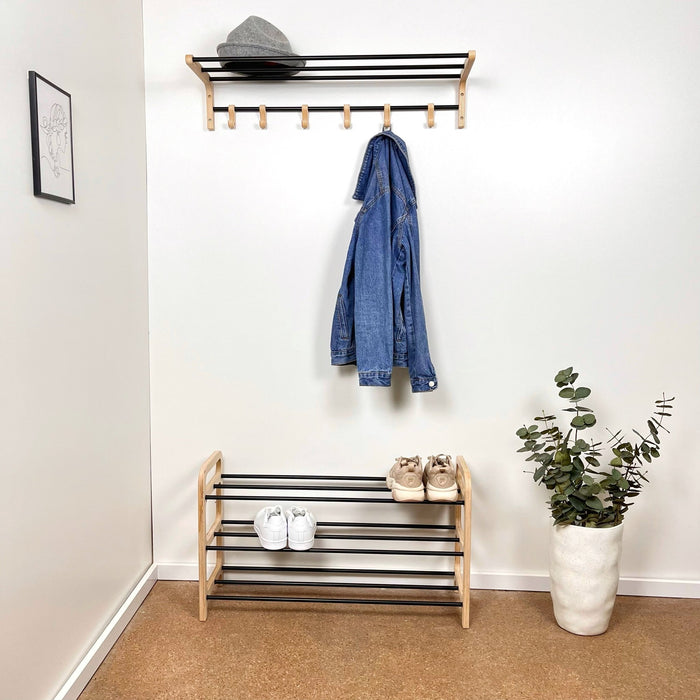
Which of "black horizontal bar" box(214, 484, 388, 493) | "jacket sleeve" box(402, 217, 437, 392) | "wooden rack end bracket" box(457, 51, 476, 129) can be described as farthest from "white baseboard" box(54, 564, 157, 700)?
"wooden rack end bracket" box(457, 51, 476, 129)

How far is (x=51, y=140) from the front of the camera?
164 centimetres

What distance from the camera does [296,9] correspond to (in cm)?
227

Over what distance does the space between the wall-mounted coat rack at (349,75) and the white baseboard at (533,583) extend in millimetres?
1687

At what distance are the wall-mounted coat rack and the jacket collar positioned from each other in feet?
0.24

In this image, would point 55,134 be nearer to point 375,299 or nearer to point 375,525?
point 375,299

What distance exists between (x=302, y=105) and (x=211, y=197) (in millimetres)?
471

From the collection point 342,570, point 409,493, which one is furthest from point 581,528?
point 342,570

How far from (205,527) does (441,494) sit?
86cm

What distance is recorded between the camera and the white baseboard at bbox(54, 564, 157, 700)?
1.75m

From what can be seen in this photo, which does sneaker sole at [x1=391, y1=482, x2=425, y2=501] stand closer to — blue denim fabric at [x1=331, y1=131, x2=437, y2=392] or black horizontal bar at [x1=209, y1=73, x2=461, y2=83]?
blue denim fabric at [x1=331, y1=131, x2=437, y2=392]

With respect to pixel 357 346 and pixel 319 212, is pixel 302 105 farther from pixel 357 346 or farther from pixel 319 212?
pixel 357 346

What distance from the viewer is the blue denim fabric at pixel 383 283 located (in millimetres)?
2146

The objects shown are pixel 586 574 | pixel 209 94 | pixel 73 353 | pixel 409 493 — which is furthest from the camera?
pixel 209 94

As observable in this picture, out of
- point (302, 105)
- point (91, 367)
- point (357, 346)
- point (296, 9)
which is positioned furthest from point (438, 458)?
point (296, 9)
